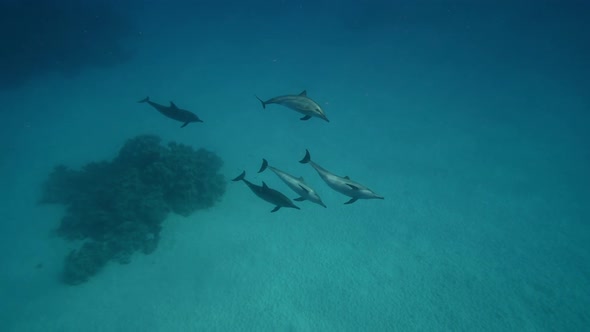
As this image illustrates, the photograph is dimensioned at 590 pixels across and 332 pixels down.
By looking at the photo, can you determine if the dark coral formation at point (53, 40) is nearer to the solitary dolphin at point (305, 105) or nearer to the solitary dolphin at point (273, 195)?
the solitary dolphin at point (305, 105)

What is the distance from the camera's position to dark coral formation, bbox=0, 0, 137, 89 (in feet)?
95.2

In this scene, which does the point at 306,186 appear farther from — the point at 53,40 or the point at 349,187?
the point at 53,40

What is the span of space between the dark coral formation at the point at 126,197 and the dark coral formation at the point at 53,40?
21.2 m

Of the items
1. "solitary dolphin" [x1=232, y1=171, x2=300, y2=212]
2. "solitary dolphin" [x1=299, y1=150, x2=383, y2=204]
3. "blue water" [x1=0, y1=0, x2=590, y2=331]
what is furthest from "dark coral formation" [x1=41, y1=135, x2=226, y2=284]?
"solitary dolphin" [x1=299, y1=150, x2=383, y2=204]

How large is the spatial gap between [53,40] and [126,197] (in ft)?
104

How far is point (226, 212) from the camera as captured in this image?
49.7ft

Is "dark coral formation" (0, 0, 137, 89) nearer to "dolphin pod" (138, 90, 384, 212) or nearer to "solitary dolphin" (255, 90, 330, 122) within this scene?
"solitary dolphin" (255, 90, 330, 122)

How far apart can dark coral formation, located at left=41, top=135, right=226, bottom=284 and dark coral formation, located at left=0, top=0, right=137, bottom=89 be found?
21206 mm

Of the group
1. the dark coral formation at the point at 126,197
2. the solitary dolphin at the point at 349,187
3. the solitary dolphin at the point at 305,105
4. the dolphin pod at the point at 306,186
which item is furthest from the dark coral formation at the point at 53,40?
the solitary dolphin at the point at 349,187

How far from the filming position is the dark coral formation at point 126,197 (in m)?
12.4

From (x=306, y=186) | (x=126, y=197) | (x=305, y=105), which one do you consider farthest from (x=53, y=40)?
(x=306, y=186)

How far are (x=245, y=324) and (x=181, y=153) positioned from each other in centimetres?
975

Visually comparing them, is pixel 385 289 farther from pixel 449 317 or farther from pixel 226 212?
pixel 226 212

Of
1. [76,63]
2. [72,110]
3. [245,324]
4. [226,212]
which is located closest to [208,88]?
[72,110]
